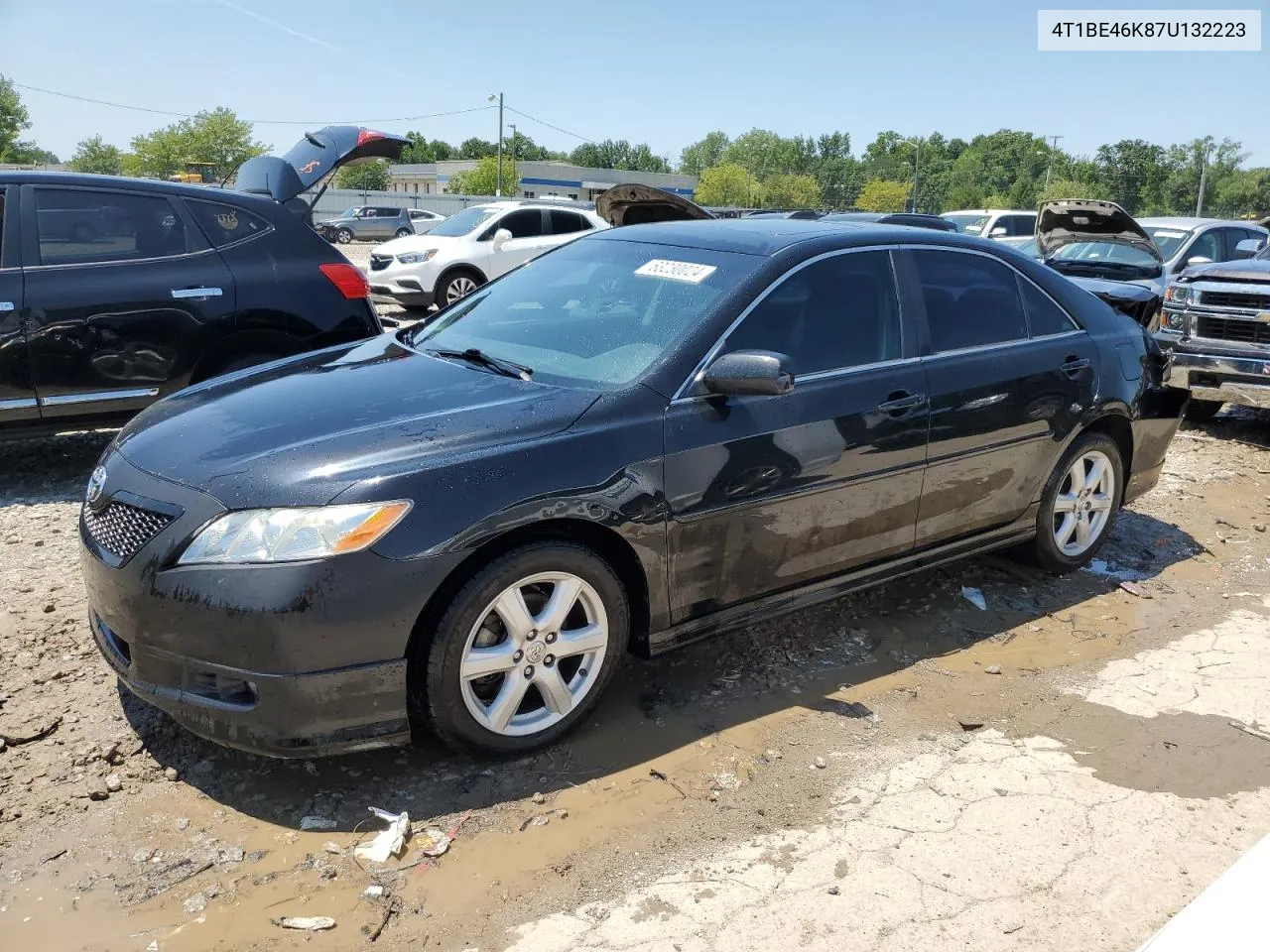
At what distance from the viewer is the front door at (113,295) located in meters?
5.31

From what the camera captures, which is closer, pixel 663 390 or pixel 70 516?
pixel 663 390

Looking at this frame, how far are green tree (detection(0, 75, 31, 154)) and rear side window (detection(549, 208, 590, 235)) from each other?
57.2 metres

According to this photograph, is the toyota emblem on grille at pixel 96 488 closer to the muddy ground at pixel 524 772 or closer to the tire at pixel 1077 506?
the muddy ground at pixel 524 772

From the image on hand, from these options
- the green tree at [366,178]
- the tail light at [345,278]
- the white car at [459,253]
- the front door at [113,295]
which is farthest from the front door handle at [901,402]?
the green tree at [366,178]

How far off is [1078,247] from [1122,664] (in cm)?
902

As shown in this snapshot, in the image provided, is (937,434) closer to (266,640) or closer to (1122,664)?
(1122,664)

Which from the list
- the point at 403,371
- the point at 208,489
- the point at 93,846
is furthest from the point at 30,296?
the point at 93,846

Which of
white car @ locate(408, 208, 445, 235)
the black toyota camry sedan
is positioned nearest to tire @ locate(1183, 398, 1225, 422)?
the black toyota camry sedan

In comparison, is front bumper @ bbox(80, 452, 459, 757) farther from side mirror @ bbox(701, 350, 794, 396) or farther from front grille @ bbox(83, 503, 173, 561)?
side mirror @ bbox(701, 350, 794, 396)

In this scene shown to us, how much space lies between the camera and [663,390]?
3.33m

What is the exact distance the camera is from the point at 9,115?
57469mm

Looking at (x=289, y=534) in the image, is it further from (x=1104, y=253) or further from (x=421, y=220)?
(x=421, y=220)

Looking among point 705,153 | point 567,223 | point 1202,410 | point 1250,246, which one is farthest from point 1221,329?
point 705,153

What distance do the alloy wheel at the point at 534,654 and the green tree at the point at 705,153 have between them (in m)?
156
